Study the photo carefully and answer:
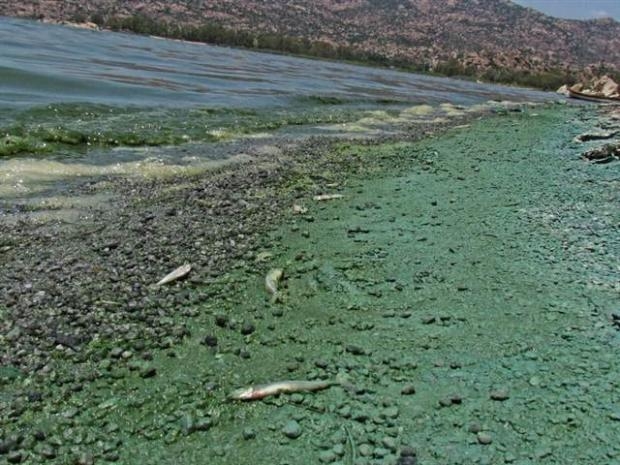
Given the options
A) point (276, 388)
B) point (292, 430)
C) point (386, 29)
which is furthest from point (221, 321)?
point (386, 29)

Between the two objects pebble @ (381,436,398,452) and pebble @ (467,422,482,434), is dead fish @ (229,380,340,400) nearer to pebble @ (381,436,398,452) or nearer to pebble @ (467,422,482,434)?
pebble @ (381,436,398,452)

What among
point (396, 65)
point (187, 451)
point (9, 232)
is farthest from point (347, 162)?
point (396, 65)

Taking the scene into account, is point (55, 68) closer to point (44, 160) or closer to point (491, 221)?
point (44, 160)

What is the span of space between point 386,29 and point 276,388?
165727 mm

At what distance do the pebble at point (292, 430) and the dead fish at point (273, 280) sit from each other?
2.04 metres

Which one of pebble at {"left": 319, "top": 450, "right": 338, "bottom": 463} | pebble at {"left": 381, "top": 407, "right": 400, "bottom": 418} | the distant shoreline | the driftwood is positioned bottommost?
pebble at {"left": 319, "top": 450, "right": 338, "bottom": 463}

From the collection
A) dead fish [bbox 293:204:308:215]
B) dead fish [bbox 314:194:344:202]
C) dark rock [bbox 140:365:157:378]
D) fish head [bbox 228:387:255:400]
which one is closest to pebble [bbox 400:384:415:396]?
fish head [bbox 228:387:255:400]

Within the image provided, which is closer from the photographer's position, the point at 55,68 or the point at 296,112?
the point at 296,112

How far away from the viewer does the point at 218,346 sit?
204 inches

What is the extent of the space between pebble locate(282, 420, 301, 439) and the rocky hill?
4123 inches

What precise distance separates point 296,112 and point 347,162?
11.3 m

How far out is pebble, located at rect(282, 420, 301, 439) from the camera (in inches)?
160

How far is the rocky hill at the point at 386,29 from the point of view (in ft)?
345

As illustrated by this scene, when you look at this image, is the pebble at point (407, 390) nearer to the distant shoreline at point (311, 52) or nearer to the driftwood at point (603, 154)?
the driftwood at point (603, 154)
